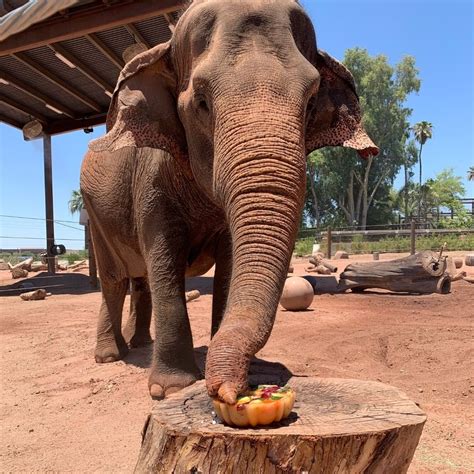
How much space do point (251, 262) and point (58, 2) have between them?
7.49 m

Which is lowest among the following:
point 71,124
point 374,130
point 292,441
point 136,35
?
point 292,441

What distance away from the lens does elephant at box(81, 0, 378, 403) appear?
2.41 metres

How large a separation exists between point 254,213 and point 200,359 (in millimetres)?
2934

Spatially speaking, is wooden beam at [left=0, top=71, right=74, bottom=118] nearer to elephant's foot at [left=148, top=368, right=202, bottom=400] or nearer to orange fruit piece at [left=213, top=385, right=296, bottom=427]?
elephant's foot at [left=148, top=368, right=202, bottom=400]

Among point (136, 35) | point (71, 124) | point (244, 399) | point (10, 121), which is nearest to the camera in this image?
point (244, 399)

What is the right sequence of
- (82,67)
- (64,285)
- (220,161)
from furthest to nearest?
(64,285) → (82,67) → (220,161)

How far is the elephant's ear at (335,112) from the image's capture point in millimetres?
3898

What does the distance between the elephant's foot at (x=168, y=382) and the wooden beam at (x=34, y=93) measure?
32.1ft

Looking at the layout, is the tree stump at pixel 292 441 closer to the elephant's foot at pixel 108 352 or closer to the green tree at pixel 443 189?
the elephant's foot at pixel 108 352

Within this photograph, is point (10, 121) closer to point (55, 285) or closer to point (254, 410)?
point (55, 285)

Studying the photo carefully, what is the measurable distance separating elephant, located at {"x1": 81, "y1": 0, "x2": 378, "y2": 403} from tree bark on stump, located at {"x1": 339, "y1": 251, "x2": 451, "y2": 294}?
6288 mm

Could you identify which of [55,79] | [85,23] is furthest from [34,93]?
[85,23]

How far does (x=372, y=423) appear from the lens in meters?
1.96

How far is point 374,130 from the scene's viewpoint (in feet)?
134
